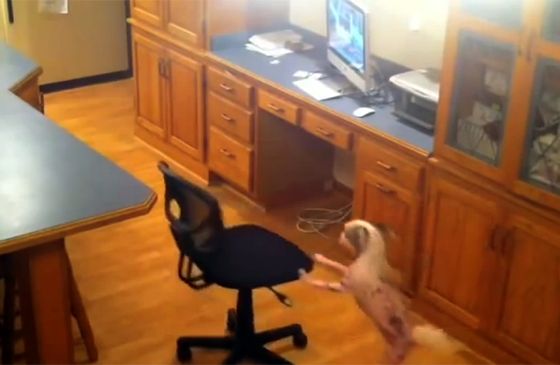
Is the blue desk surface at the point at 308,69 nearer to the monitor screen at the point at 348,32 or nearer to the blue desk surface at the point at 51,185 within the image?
the monitor screen at the point at 348,32

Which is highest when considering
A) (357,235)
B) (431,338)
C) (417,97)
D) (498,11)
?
(498,11)

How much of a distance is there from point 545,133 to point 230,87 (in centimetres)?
192

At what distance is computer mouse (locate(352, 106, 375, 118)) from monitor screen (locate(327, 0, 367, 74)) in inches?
7.1

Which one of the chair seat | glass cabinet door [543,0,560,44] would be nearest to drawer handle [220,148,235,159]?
the chair seat

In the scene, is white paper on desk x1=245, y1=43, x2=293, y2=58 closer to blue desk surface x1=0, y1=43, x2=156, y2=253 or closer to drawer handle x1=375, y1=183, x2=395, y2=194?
drawer handle x1=375, y1=183, x2=395, y2=194

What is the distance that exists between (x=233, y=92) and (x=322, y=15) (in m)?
0.70

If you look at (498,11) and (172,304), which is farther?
(172,304)

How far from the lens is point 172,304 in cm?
380

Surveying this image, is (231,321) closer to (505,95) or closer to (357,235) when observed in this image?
(505,95)

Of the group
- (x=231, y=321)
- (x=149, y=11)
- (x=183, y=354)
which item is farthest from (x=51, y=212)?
(x=149, y=11)

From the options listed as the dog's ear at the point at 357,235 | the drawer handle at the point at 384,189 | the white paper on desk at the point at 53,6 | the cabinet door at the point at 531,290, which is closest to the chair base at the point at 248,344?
the drawer handle at the point at 384,189

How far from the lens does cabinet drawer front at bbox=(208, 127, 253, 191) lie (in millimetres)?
4582

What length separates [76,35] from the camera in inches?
254

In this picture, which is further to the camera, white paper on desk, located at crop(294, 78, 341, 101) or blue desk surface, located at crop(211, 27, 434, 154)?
white paper on desk, located at crop(294, 78, 341, 101)
